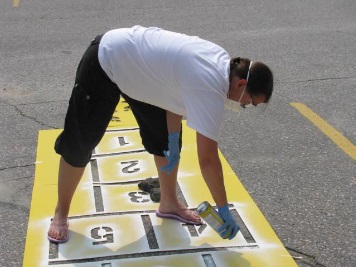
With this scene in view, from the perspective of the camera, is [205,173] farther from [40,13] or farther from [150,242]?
[40,13]

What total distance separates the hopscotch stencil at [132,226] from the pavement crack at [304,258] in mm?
50

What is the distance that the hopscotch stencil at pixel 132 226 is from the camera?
3553mm

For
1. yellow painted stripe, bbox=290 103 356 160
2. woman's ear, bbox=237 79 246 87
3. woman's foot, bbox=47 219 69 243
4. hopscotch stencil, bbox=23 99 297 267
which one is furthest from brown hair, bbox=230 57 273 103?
yellow painted stripe, bbox=290 103 356 160

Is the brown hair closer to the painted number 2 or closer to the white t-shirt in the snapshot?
the white t-shirt

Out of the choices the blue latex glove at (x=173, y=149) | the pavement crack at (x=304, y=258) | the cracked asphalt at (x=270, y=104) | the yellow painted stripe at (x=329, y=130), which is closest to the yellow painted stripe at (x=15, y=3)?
the cracked asphalt at (x=270, y=104)

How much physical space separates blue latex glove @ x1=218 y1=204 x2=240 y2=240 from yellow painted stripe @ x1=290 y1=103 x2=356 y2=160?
185cm

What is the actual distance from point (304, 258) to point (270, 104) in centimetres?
250

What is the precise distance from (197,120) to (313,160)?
202 centimetres

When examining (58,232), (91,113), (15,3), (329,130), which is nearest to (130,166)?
(58,232)

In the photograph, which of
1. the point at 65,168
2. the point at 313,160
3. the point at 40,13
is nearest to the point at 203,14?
the point at 40,13

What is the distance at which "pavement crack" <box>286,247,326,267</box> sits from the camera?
140 inches

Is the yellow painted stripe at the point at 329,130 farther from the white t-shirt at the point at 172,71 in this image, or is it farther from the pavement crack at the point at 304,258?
the white t-shirt at the point at 172,71

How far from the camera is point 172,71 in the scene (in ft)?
10.5

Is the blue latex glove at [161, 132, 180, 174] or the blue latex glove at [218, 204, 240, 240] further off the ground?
the blue latex glove at [161, 132, 180, 174]
